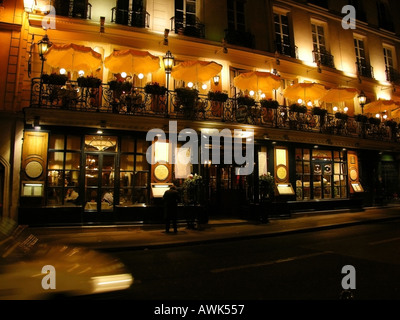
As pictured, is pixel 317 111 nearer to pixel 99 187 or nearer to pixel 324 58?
pixel 324 58

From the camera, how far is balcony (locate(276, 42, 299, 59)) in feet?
51.1

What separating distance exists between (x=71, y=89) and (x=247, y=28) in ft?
32.2

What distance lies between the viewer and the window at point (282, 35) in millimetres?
15648

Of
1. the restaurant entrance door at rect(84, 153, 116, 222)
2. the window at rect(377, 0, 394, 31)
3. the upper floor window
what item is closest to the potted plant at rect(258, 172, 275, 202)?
the restaurant entrance door at rect(84, 153, 116, 222)

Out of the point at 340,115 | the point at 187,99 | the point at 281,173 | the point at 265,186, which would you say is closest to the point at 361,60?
the point at 340,115

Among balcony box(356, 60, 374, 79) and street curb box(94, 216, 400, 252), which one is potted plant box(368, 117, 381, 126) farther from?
street curb box(94, 216, 400, 252)

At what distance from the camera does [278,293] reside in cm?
422

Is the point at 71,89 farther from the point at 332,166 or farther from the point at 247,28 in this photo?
the point at 332,166

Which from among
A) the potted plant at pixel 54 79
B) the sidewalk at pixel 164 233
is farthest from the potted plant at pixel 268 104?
the potted plant at pixel 54 79

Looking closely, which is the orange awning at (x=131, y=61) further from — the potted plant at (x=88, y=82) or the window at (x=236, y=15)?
the window at (x=236, y=15)

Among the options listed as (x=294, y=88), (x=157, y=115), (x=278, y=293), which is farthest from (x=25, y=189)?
(x=294, y=88)

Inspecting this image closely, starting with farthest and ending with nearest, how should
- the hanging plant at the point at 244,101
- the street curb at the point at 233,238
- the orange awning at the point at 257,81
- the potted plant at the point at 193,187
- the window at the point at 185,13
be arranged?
the window at the point at 185,13 < the hanging plant at the point at 244,101 < the orange awning at the point at 257,81 < the potted plant at the point at 193,187 < the street curb at the point at 233,238

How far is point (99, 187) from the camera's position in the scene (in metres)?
10.6

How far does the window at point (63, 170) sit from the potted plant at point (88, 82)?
6.74 feet
